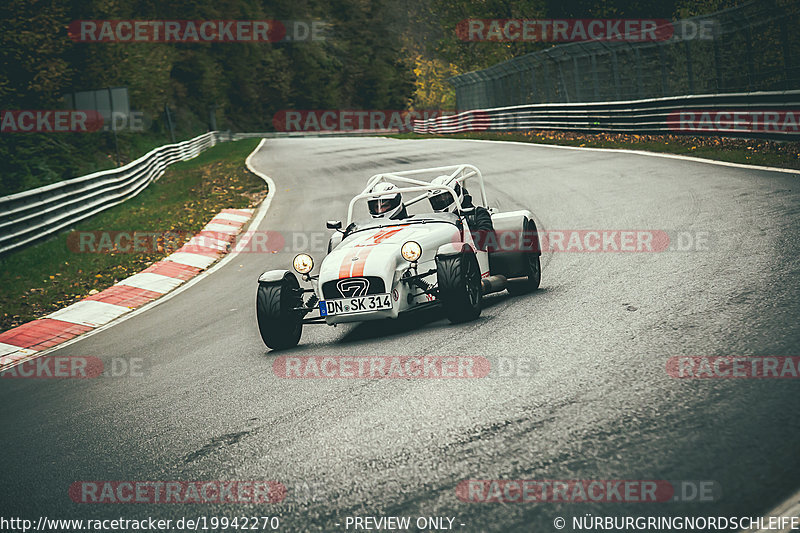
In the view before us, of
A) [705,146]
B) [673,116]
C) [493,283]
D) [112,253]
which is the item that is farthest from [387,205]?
[673,116]

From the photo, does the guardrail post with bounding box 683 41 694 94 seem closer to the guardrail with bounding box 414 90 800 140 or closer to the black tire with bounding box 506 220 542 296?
the guardrail with bounding box 414 90 800 140

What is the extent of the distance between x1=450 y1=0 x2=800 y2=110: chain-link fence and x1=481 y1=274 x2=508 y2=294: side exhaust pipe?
33.6 ft

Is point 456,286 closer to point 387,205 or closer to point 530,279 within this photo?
point 530,279

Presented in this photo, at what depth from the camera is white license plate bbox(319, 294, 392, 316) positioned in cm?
659

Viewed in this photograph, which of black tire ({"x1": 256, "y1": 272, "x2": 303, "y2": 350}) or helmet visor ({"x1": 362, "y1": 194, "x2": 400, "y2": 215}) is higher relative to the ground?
helmet visor ({"x1": 362, "y1": 194, "x2": 400, "y2": 215})

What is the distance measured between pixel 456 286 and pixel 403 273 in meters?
0.56

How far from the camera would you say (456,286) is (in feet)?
21.5

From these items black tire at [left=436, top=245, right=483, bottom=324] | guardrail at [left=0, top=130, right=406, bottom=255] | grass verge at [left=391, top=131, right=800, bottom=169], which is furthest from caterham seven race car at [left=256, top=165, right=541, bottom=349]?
guardrail at [left=0, top=130, right=406, bottom=255]

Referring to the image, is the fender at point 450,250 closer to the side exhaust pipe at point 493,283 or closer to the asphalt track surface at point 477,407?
the asphalt track surface at point 477,407

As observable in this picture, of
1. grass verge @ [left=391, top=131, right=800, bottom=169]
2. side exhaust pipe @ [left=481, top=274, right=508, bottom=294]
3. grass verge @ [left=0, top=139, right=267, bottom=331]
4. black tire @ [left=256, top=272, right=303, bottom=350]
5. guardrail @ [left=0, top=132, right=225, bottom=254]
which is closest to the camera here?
black tire @ [left=256, top=272, right=303, bottom=350]

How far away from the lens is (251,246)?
1343 cm

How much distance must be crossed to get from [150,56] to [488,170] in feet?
105

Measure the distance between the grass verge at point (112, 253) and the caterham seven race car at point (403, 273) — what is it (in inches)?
212

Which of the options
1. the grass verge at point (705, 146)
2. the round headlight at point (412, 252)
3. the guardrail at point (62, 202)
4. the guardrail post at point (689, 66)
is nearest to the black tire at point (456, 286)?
the round headlight at point (412, 252)
